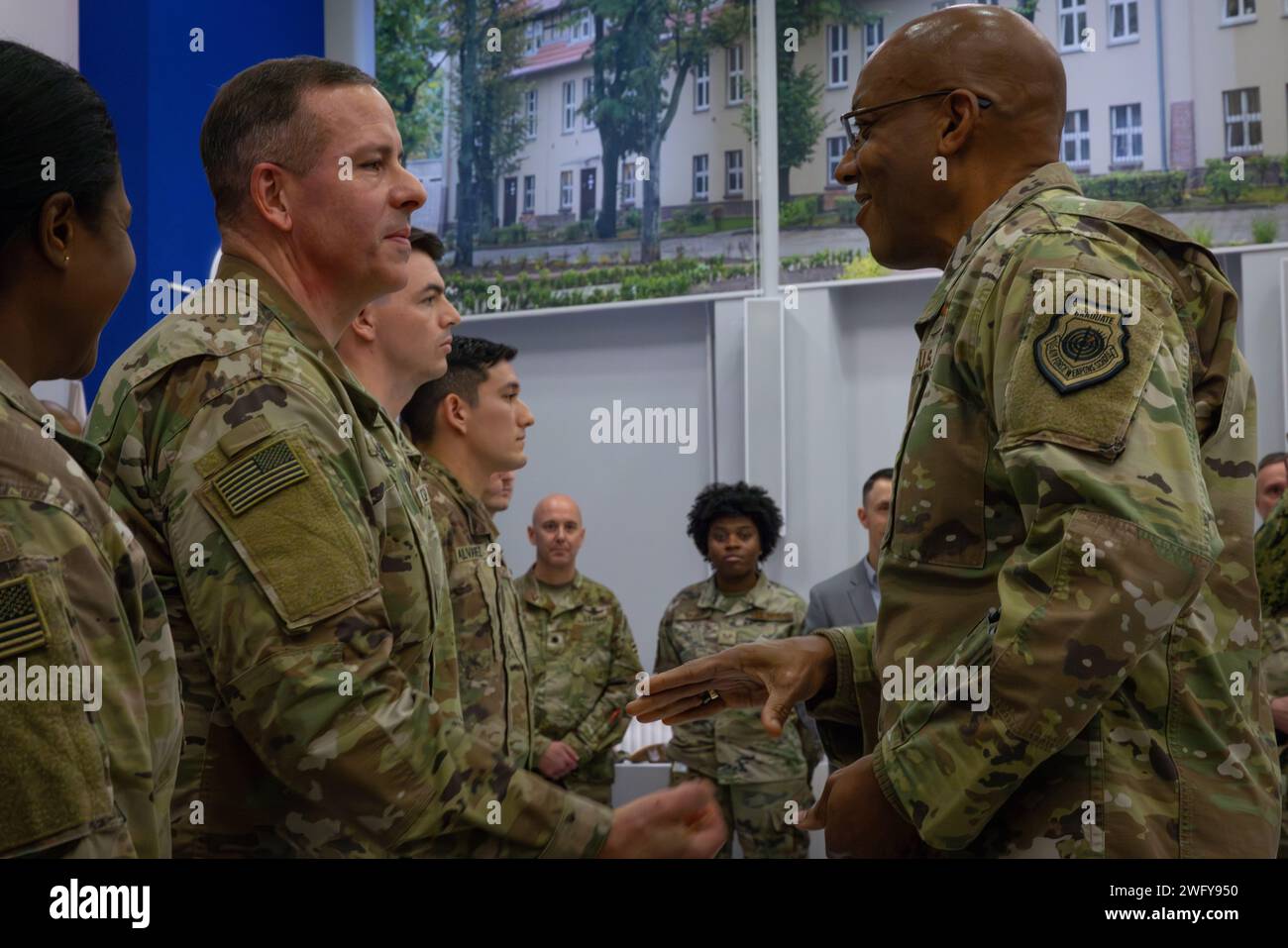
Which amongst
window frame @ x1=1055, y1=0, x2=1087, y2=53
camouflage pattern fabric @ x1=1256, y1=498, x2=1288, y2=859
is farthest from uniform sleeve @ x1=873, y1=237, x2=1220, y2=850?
window frame @ x1=1055, y1=0, x2=1087, y2=53

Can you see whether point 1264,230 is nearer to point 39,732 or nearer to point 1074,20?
point 1074,20

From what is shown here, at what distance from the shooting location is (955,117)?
1.92 m

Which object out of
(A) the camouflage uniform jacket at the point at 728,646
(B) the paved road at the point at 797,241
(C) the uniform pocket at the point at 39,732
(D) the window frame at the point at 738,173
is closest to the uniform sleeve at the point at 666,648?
(A) the camouflage uniform jacket at the point at 728,646

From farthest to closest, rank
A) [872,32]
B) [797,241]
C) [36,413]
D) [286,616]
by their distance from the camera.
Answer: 1. [797,241]
2. [872,32]
3. [286,616]
4. [36,413]

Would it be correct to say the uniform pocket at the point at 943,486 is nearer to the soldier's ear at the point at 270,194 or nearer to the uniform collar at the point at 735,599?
the soldier's ear at the point at 270,194

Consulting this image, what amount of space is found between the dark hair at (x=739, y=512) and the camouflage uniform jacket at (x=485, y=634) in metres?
3.10

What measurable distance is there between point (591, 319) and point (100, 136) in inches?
280

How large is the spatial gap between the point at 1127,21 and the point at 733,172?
2378 mm

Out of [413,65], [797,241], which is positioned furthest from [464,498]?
[413,65]

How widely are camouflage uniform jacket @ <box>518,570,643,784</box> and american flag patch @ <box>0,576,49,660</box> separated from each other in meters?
4.39

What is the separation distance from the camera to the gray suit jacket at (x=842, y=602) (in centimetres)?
556

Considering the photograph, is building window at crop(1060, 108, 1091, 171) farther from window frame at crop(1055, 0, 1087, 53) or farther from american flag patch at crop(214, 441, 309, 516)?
american flag patch at crop(214, 441, 309, 516)

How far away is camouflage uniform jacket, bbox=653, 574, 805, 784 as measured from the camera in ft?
17.8

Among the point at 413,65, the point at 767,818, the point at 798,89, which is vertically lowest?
the point at 767,818
